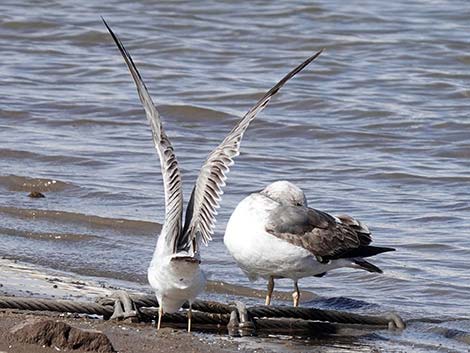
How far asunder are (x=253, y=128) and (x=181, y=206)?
656 cm

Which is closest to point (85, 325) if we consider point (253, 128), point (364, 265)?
point (364, 265)

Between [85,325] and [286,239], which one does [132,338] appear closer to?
[85,325]

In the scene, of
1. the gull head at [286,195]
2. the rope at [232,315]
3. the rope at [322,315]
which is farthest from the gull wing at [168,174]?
the gull head at [286,195]

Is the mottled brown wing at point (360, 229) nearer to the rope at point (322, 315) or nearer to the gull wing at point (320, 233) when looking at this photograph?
the gull wing at point (320, 233)

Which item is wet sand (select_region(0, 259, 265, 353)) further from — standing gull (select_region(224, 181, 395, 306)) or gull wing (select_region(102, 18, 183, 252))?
standing gull (select_region(224, 181, 395, 306))

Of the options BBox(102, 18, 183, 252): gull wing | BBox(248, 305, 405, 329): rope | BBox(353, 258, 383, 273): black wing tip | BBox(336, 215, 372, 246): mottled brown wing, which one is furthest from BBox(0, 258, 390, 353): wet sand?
BBox(336, 215, 372, 246): mottled brown wing

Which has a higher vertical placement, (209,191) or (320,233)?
(209,191)

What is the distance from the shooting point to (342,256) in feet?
23.4

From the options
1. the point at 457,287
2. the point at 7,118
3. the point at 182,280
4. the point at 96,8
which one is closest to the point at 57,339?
the point at 182,280

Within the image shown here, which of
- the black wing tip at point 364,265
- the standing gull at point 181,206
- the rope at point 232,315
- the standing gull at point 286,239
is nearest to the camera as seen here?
the standing gull at point 181,206

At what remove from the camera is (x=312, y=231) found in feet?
23.1

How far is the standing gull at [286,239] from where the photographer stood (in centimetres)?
684

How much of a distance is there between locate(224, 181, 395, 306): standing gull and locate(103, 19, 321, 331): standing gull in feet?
2.89

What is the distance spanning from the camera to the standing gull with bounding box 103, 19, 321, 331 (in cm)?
583
